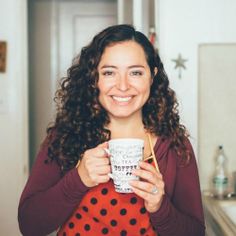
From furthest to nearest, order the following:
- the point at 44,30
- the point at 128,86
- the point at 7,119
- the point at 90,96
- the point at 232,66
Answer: the point at 44,30, the point at 7,119, the point at 232,66, the point at 90,96, the point at 128,86

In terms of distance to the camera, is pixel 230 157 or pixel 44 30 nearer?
pixel 230 157

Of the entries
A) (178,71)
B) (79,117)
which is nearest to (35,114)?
(178,71)

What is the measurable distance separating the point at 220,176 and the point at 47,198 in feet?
3.50

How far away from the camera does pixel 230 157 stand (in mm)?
2000

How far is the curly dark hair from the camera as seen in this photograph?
113cm

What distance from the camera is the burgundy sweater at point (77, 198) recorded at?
1.03 m

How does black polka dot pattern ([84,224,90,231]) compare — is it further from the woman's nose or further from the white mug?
the woman's nose

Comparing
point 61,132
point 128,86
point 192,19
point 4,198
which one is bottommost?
point 4,198

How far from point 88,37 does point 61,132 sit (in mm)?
2424

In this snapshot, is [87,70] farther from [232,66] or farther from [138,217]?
[232,66]

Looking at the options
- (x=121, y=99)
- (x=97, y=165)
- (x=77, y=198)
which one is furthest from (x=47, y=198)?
(x=121, y=99)

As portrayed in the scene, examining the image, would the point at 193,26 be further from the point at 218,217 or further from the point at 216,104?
the point at 218,217

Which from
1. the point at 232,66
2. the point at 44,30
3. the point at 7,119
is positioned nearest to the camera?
the point at 232,66

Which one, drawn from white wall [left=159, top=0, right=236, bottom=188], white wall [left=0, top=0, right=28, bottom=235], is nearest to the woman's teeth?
white wall [left=159, top=0, right=236, bottom=188]
